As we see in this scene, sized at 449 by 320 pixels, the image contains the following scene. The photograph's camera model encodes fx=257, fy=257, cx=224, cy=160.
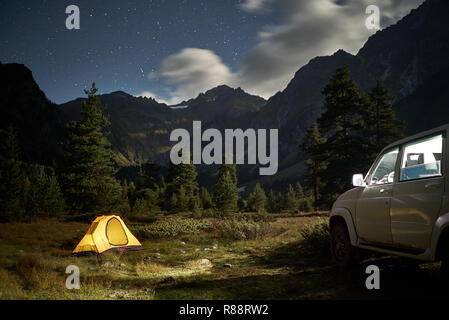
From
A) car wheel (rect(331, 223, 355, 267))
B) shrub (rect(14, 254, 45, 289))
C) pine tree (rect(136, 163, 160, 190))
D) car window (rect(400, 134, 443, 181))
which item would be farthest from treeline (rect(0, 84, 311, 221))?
car window (rect(400, 134, 443, 181))

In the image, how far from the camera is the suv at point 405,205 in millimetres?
3613

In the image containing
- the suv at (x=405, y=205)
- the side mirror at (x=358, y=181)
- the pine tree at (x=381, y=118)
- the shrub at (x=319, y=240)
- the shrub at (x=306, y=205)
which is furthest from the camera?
the shrub at (x=306, y=205)

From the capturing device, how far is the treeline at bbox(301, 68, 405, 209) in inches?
963

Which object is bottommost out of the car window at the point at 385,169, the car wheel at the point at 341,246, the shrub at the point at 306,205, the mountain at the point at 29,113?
the shrub at the point at 306,205

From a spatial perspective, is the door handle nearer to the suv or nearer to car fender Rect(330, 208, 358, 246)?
the suv

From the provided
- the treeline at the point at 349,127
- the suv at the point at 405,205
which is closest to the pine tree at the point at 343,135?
the treeline at the point at 349,127

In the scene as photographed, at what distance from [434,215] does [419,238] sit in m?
0.50

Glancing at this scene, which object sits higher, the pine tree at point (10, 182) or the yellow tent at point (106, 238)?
the pine tree at point (10, 182)

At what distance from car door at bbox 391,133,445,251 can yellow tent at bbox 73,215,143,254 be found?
32.6 ft

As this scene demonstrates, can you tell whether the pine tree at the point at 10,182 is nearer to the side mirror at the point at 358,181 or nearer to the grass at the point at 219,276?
the grass at the point at 219,276

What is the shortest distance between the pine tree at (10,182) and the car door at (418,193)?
22270 mm
